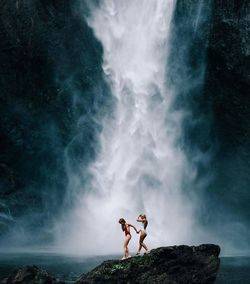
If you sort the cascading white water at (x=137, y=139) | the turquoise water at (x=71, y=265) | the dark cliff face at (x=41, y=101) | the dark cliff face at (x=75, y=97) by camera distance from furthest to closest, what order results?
the cascading white water at (x=137, y=139) < the dark cliff face at (x=41, y=101) < the dark cliff face at (x=75, y=97) < the turquoise water at (x=71, y=265)

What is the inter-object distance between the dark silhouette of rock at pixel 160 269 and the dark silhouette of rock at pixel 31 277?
988 mm

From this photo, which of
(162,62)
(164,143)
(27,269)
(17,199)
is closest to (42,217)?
(17,199)

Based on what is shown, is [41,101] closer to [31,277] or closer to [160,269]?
[31,277]

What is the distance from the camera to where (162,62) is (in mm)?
39469

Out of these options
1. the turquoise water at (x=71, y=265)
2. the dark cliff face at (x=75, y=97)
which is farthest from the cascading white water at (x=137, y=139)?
the turquoise water at (x=71, y=265)

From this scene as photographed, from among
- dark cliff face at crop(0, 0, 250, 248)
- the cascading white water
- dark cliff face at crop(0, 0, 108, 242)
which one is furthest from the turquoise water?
dark cliff face at crop(0, 0, 250, 248)

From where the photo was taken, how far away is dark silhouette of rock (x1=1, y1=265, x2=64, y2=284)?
18.2 m

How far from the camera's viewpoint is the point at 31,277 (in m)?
18.4

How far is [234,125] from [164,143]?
16.5 feet

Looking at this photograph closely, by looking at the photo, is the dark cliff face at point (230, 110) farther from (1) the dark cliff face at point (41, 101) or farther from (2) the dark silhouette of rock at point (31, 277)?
(2) the dark silhouette of rock at point (31, 277)

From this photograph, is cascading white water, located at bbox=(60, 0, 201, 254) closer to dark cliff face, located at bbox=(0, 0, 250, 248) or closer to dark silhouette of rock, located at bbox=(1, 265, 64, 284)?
dark cliff face, located at bbox=(0, 0, 250, 248)

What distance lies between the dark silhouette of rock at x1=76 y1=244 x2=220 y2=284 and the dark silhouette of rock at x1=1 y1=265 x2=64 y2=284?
988 millimetres

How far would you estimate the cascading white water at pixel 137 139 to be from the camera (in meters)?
39.0

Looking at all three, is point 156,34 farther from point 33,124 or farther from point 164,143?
point 33,124
